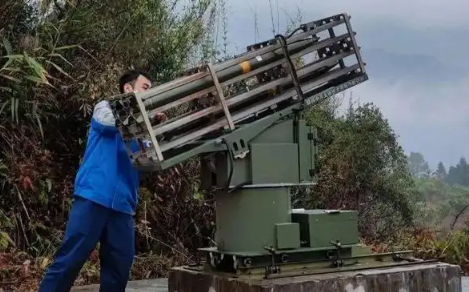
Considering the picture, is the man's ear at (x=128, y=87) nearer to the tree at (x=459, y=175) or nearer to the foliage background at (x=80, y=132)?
the foliage background at (x=80, y=132)

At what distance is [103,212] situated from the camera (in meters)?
3.62

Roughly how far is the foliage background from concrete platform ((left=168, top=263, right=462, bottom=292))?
6.12 ft

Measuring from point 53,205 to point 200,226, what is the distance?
153cm

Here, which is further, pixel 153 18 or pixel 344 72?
pixel 153 18

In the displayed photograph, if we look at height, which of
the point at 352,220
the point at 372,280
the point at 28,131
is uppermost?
the point at 28,131

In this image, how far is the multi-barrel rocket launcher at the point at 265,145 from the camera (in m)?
3.66

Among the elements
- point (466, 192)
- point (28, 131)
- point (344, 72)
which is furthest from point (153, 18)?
point (466, 192)

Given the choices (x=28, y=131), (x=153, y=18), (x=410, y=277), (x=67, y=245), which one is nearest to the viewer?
(x=67, y=245)

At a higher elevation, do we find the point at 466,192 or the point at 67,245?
the point at 466,192

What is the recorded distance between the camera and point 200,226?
7242 mm

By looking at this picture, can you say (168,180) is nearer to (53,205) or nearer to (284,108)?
(53,205)

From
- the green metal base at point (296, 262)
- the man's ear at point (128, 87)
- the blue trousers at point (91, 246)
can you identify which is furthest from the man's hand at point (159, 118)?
the green metal base at point (296, 262)

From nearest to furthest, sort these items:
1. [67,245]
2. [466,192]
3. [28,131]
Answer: [67,245] < [28,131] < [466,192]

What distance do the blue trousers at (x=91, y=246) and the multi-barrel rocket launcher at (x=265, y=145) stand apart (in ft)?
1.13
